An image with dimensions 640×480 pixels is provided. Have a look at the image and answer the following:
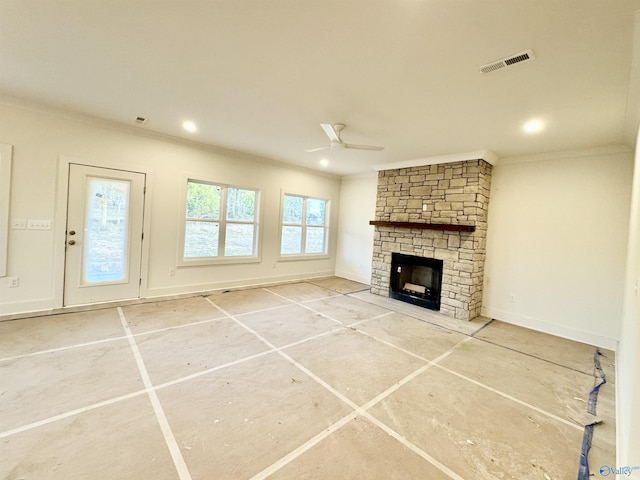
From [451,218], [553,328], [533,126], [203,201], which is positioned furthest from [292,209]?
[553,328]

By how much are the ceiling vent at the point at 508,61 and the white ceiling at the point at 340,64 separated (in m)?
0.05

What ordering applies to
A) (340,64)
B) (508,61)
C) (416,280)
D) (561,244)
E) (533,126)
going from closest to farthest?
(508,61)
(340,64)
(533,126)
(561,244)
(416,280)

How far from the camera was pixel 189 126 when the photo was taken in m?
3.83

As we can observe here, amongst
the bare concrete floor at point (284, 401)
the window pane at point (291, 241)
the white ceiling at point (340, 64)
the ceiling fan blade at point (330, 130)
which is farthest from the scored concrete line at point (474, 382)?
the window pane at point (291, 241)

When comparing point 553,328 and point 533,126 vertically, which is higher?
point 533,126

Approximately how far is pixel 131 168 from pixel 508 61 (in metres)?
4.71

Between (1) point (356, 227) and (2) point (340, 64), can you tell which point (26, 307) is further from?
(1) point (356, 227)

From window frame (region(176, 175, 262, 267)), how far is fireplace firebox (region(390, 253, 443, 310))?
2.82 meters

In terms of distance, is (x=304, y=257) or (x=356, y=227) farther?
(x=356, y=227)

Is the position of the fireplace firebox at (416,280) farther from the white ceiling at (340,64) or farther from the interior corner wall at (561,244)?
the white ceiling at (340,64)

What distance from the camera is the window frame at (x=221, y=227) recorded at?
4.56 metres

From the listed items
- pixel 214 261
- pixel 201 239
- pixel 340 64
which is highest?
pixel 340 64

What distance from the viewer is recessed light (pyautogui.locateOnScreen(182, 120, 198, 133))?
3.68 m

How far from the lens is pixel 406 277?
5.18 m
